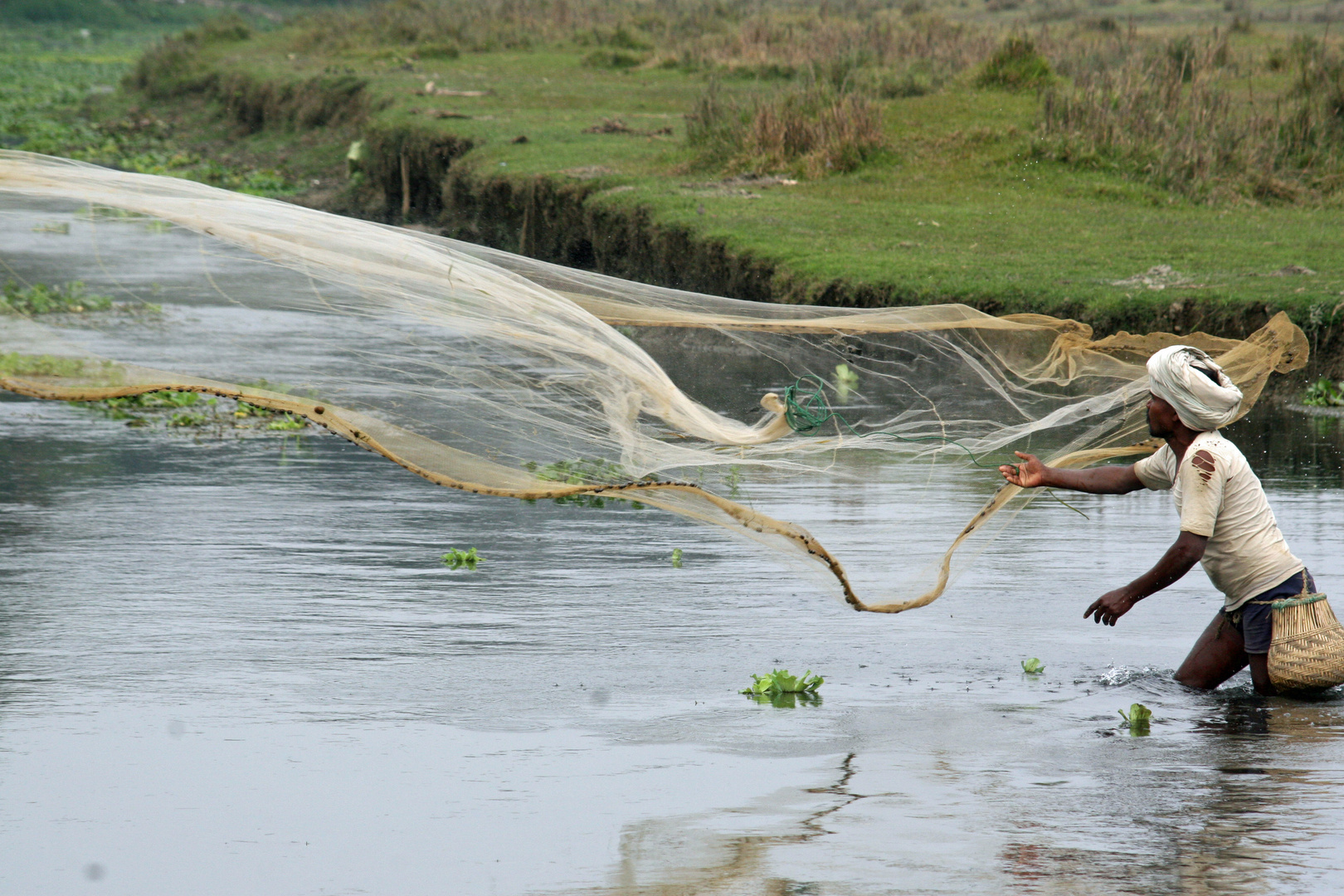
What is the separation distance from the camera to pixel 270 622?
22.4ft

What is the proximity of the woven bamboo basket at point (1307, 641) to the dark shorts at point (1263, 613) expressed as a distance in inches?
1.1

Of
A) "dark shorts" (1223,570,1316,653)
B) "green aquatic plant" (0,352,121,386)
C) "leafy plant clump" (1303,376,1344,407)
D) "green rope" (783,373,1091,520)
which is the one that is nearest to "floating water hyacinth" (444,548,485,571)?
"green rope" (783,373,1091,520)

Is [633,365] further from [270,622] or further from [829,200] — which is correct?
[829,200]

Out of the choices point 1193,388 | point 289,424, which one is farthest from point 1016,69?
point 1193,388

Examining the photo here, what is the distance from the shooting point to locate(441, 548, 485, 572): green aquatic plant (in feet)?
25.9

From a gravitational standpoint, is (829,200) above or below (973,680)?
above

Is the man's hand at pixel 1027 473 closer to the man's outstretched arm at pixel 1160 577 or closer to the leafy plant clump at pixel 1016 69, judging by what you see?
the man's outstretched arm at pixel 1160 577

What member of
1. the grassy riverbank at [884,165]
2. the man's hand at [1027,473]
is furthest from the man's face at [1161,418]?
the grassy riverbank at [884,165]

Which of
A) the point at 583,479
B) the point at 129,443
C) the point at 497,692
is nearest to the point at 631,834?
the point at 497,692

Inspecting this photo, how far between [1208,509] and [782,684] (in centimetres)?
174

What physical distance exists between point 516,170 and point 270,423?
8815 mm

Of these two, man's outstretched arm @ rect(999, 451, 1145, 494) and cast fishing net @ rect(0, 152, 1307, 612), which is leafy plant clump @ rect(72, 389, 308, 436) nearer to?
cast fishing net @ rect(0, 152, 1307, 612)

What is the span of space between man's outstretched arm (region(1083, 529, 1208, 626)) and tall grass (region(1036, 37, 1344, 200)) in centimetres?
1291

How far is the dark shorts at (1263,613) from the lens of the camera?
5789 millimetres
